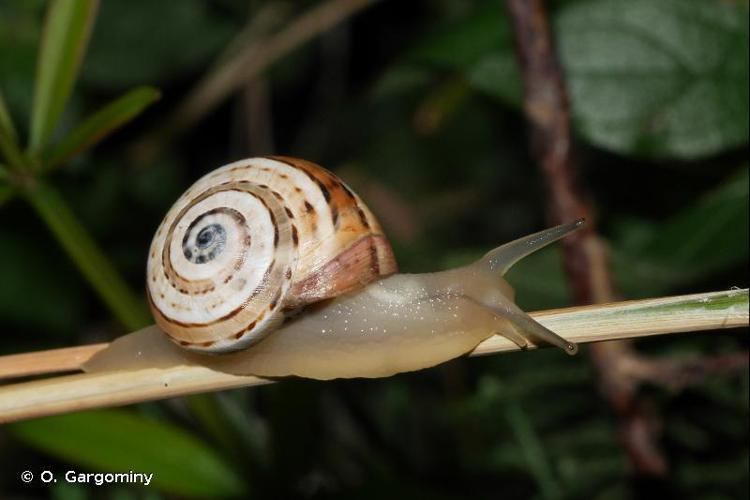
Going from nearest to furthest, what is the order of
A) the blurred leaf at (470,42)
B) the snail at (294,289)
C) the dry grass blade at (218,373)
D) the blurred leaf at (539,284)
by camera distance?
1. the dry grass blade at (218,373)
2. the snail at (294,289)
3. the blurred leaf at (470,42)
4. the blurred leaf at (539,284)

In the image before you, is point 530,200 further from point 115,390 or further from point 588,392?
point 115,390

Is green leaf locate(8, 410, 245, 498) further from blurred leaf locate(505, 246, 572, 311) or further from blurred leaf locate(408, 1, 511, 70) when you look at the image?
blurred leaf locate(408, 1, 511, 70)

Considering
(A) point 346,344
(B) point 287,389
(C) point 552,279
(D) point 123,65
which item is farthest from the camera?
(D) point 123,65

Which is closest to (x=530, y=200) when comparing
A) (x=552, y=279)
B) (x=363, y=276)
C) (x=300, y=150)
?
(x=300, y=150)

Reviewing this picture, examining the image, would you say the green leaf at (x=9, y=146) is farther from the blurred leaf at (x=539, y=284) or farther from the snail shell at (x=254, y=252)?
the blurred leaf at (x=539, y=284)

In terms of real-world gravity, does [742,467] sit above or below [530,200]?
below

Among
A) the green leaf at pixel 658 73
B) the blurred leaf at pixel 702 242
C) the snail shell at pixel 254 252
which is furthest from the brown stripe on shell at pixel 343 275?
the blurred leaf at pixel 702 242

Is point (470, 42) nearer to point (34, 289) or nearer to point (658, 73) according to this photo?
point (658, 73)
